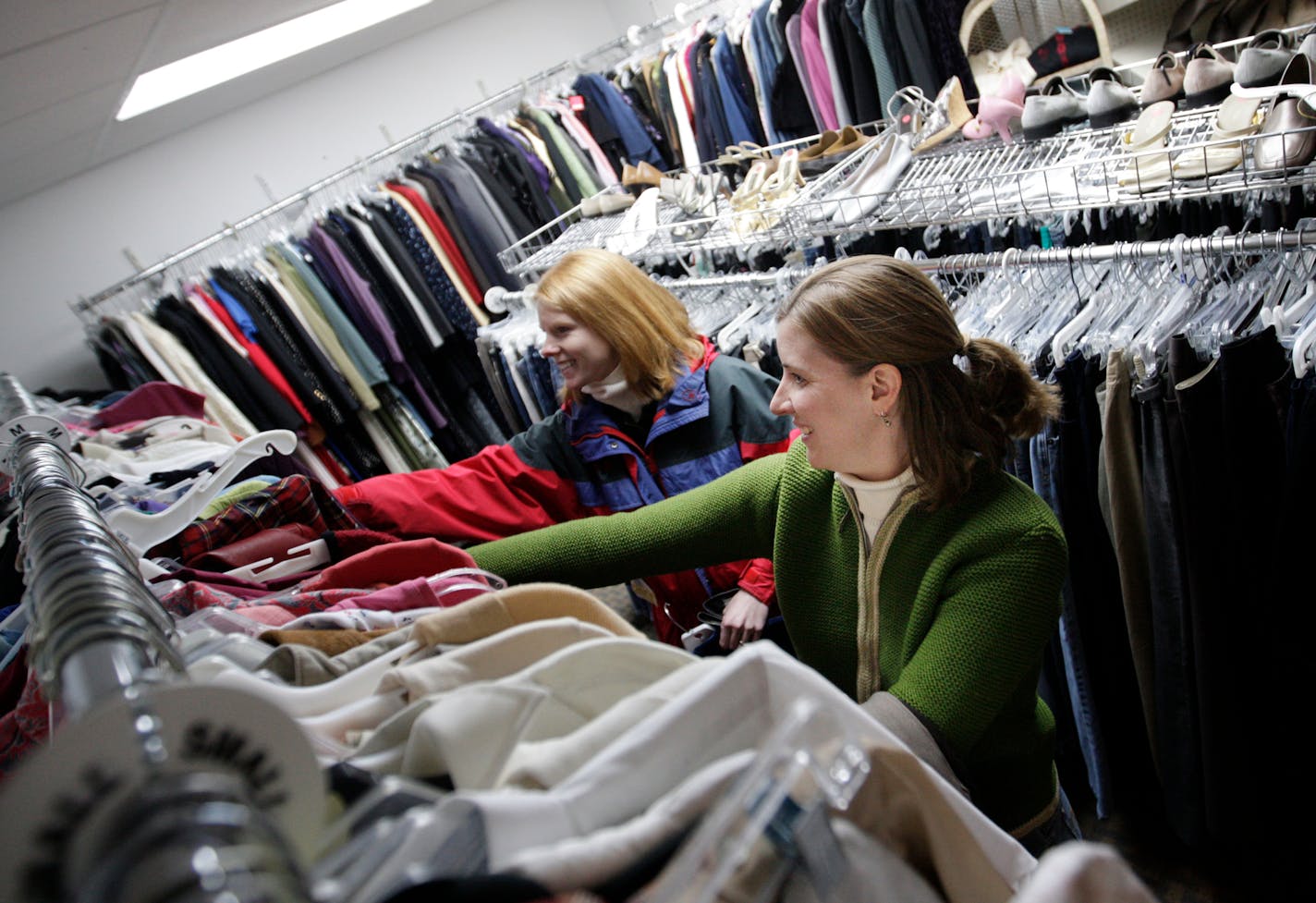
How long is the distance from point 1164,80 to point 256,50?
376 cm

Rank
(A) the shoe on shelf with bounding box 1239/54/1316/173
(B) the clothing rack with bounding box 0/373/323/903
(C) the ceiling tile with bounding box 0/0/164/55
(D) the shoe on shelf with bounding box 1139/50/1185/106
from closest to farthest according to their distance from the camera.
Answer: (B) the clothing rack with bounding box 0/373/323/903 → (A) the shoe on shelf with bounding box 1239/54/1316/173 → (C) the ceiling tile with bounding box 0/0/164/55 → (D) the shoe on shelf with bounding box 1139/50/1185/106

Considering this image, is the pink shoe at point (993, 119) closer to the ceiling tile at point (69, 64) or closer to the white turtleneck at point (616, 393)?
the white turtleneck at point (616, 393)

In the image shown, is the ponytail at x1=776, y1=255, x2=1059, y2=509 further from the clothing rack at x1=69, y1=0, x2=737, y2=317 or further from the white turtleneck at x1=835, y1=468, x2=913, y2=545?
the clothing rack at x1=69, y1=0, x2=737, y2=317

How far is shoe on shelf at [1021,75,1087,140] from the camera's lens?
8.16 feet

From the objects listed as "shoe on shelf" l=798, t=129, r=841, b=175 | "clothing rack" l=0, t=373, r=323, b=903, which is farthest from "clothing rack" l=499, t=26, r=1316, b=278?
"clothing rack" l=0, t=373, r=323, b=903

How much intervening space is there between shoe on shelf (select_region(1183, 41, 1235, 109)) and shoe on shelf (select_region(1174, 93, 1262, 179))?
359mm

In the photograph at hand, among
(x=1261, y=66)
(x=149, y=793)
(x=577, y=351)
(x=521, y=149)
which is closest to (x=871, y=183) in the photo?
(x=1261, y=66)

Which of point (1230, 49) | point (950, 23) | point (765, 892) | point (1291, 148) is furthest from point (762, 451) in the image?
point (950, 23)

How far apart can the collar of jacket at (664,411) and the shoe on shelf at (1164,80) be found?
4.38 ft

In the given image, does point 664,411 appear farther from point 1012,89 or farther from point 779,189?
point 1012,89

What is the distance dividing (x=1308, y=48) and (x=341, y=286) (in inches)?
150

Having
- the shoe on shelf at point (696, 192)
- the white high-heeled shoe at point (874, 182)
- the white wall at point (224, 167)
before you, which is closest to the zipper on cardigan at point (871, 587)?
the white high-heeled shoe at point (874, 182)

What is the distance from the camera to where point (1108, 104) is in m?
2.41

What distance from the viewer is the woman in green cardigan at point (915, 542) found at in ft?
4.09
